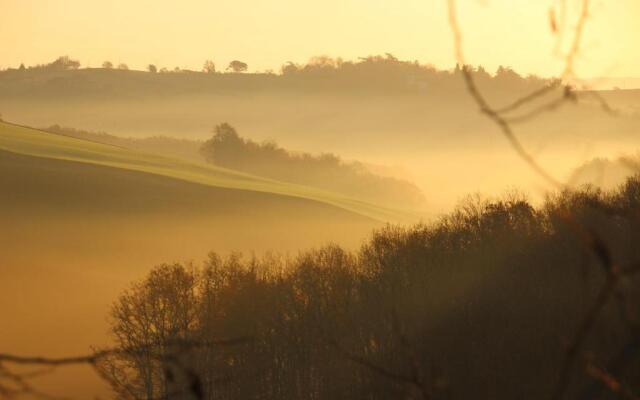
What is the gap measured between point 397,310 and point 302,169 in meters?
117

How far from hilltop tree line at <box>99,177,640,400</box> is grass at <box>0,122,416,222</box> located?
161 feet

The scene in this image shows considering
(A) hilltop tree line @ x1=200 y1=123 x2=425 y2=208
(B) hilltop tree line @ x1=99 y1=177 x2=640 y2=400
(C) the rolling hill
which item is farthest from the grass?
(B) hilltop tree line @ x1=99 y1=177 x2=640 y2=400

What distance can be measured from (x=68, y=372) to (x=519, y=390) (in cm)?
2807

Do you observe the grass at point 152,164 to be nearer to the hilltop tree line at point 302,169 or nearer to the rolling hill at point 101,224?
the rolling hill at point 101,224

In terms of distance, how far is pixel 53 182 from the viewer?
84562 millimetres

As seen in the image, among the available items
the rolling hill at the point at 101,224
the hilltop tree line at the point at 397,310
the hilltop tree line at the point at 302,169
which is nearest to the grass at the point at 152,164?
the rolling hill at the point at 101,224

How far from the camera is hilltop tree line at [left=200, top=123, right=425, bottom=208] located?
143 m

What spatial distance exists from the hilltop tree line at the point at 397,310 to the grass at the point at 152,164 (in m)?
49.2

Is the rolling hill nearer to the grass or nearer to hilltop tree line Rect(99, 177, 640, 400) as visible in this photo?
the grass

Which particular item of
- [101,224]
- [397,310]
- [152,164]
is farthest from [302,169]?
[397,310]

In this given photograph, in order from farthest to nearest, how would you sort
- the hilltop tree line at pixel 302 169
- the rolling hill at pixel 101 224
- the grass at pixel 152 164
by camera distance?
1. the hilltop tree line at pixel 302 169
2. the grass at pixel 152 164
3. the rolling hill at pixel 101 224

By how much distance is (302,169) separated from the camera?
146 metres

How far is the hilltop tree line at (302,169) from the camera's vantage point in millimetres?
142875

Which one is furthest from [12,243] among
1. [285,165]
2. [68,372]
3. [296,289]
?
[285,165]
